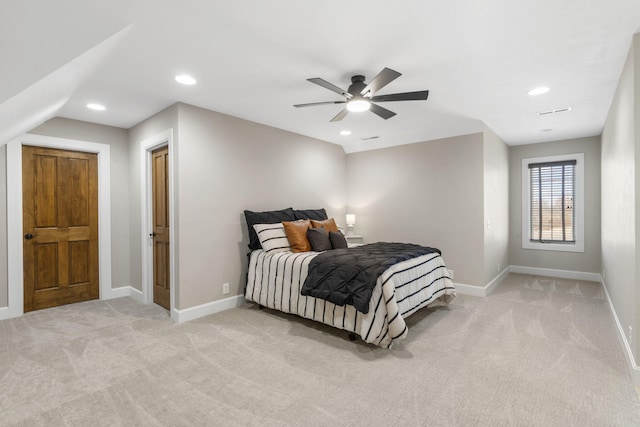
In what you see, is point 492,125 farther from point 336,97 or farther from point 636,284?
point 636,284

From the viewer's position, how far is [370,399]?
2.04 meters

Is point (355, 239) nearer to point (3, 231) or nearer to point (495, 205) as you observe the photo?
point (495, 205)

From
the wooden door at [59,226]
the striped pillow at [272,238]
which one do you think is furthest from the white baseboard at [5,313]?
the striped pillow at [272,238]

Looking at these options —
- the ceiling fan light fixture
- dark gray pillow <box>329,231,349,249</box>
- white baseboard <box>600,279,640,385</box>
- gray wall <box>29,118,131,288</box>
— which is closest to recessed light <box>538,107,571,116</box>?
white baseboard <box>600,279,640,385</box>

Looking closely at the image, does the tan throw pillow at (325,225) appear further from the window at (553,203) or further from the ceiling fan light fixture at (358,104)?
the window at (553,203)

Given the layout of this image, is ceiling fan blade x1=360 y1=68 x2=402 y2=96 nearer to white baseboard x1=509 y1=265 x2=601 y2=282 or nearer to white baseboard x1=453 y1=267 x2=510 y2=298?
white baseboard x1=453 y1=267 x2=510 y2=298

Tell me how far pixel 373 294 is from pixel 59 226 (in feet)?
13.3

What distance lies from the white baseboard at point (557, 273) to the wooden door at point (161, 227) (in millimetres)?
5922

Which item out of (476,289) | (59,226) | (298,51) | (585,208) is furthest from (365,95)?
(585,208)

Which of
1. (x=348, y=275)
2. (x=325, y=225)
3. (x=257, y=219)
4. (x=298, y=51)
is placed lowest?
(x=348, y=275)

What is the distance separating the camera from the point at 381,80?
2.43 metres

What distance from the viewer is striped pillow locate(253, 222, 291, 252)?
381 centimetres

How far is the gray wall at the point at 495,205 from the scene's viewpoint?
4.50 m

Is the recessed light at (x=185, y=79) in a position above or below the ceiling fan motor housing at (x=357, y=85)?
above
